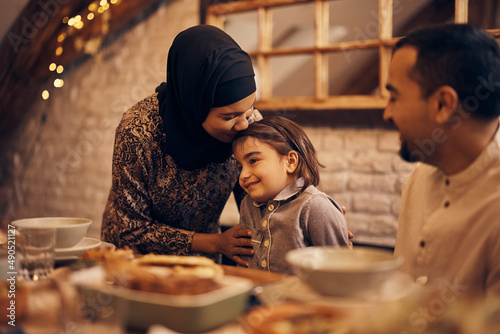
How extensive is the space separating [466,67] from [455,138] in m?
0.16

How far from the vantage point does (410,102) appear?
1.21 meters

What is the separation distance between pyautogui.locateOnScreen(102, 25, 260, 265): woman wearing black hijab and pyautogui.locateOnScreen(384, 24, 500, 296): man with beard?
66cm

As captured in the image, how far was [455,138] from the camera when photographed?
1163mm

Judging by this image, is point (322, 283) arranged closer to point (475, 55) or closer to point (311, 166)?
point (475, 55)

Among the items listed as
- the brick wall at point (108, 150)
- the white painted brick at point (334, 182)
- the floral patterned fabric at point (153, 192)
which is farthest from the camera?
the white painted brick at point (334, 182)

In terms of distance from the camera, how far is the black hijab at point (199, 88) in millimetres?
1725

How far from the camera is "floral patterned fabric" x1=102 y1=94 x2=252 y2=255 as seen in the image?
188 cm

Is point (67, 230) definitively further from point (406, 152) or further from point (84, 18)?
point (84, 18)

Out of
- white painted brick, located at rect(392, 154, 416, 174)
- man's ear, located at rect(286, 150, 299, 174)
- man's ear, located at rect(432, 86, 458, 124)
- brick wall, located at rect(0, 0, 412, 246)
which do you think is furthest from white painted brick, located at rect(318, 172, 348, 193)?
man's ear, located at rect(432, 86, 458, 124)

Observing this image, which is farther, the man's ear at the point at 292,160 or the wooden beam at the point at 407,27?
the wooden beam at the point at 407,27

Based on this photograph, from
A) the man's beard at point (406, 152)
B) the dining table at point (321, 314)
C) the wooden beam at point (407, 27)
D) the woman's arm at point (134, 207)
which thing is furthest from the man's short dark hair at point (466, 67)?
the wooden beam at point (407, 27)

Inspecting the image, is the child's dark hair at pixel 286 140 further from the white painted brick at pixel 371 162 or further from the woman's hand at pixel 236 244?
the white painted brick at pixel 371 162

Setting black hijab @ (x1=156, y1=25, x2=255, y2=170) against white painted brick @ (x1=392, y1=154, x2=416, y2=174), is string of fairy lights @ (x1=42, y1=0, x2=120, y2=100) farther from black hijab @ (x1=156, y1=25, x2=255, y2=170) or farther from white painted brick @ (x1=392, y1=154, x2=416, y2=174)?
white painted brick @ (x1=392, y1=154, x2=416, y2=174)

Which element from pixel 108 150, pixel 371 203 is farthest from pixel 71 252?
pixel 108 150
